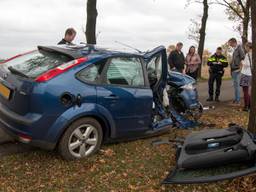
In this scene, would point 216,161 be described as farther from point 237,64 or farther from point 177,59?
point 177,59

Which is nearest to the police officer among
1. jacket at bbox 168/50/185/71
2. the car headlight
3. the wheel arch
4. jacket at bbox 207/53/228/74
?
jacket at bbox 207/53/228/74

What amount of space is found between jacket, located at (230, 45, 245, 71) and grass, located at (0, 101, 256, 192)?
5.43 meters

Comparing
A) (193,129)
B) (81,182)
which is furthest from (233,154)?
(193,129)

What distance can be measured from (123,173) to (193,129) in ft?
9.36

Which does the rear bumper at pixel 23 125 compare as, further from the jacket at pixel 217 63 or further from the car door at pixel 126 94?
the jacket at pixel 217 63

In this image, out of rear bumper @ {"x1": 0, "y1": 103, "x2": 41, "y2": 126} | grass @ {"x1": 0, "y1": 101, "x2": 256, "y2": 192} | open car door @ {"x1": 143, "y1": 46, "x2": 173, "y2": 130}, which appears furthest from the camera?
open car door @ {"x1": 143, "y1": 46, "x2": 173, "y2": 130}

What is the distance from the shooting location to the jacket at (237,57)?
34.3 feet

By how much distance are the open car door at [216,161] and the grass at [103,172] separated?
189 mm

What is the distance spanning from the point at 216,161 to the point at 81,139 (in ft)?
6.12

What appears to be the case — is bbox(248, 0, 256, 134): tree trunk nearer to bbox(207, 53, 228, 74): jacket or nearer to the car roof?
the car roof

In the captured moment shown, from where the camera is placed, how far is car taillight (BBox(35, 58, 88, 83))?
4.86 meters

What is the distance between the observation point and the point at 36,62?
5426 mm

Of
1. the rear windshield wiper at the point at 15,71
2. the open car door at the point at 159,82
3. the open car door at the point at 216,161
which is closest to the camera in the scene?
the open car door at the point at 216,161

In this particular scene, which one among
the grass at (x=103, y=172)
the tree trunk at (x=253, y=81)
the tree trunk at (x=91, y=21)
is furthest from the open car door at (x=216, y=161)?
the tree trunk at (x=91, y=21)
